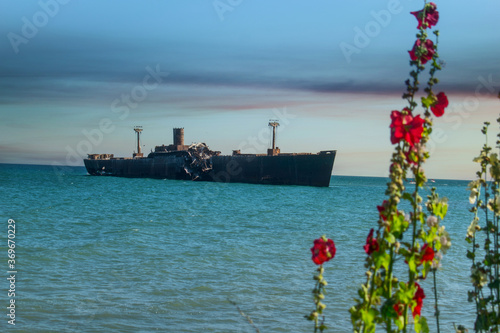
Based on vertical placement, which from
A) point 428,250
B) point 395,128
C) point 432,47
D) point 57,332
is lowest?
point 57,332

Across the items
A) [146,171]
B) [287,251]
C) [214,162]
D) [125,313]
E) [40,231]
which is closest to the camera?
[125,313]

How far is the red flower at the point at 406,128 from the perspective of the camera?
8.02 feet

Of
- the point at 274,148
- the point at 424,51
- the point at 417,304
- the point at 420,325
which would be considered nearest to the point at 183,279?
the point at 420,325

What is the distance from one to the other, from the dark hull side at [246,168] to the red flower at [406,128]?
48060 millimetres

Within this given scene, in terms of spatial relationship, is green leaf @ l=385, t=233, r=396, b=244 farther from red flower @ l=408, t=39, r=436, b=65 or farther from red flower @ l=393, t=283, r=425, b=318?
red flower @ l=408, t=39, r=436, b=65

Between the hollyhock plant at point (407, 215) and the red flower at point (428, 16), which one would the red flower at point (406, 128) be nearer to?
the hollyhock plant at point (407, 215)

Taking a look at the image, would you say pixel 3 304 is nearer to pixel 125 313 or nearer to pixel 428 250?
pixel 125 313

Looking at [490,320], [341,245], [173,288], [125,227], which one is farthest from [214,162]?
[490,320]

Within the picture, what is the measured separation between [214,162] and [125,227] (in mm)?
43000

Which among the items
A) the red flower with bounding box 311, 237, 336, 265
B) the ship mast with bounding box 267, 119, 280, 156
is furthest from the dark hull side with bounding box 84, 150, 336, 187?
the red flower with bounding box 311, 237, 336, 265

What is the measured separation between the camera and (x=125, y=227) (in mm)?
18984

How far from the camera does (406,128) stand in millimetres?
2475

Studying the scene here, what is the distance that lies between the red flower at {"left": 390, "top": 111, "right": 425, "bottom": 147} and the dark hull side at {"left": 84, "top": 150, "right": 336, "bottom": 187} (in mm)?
48060

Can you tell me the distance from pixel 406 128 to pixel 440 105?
250mm
